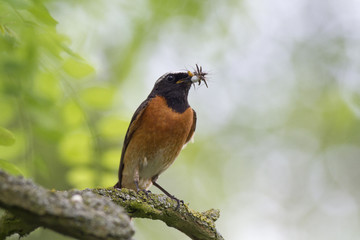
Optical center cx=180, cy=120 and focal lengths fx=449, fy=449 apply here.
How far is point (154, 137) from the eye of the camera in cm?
554

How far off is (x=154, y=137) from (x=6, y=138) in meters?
2.62

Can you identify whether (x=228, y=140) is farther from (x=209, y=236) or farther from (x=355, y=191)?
(x=209, y=236)

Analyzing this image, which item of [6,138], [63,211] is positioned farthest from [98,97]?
[63,211]

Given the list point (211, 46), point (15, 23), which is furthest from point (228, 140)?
point (15, 23)

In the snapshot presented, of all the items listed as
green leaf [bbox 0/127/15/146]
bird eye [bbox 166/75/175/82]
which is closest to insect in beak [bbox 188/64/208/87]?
bird eye [bbox 166/75/175/82]

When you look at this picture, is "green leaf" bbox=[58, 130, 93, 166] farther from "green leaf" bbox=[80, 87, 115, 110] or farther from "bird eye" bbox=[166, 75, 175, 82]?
"bird eye" bbox=[166, 75, 175, 82]

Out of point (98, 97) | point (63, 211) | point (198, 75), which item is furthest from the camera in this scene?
point (198, 75)

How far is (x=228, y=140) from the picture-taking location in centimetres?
1187

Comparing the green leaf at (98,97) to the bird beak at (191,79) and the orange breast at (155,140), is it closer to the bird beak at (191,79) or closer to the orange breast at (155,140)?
the orange breast at (155,140)

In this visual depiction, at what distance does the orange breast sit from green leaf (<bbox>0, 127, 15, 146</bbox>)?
2.55 meters

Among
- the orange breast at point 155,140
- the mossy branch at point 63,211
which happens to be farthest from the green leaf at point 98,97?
the mossy branch at point 63,211

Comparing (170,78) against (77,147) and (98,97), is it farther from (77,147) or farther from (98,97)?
(77,147)

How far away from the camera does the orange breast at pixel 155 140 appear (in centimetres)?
555

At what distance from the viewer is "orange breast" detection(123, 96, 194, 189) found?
5.55 metres
